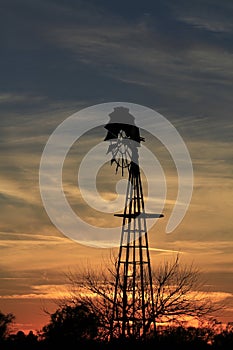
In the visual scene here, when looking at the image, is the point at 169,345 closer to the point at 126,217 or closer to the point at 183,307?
the point at 183,307

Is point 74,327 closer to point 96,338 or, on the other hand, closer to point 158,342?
point 96,338

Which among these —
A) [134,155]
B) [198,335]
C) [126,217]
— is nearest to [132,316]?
[126,217]

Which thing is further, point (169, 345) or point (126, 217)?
point (169, 345)

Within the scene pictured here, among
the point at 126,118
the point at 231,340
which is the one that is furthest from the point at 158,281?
the point at 231,340

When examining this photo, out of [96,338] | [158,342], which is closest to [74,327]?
[96,338]

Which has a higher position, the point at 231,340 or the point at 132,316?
the point at 231,340

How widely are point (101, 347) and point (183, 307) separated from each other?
5.34m

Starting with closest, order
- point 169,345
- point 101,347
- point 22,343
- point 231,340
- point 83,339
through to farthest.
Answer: point 101,347, point 169,345, point 83,339, point 231,340, point 22,343

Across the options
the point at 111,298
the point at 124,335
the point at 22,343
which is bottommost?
the point at 124,335

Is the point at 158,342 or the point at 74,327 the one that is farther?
the point at 74,327

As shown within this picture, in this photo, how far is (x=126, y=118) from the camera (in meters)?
43.3

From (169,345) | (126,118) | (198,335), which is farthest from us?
(198,335)

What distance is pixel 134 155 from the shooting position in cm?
4562

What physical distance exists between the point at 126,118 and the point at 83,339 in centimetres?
1837
